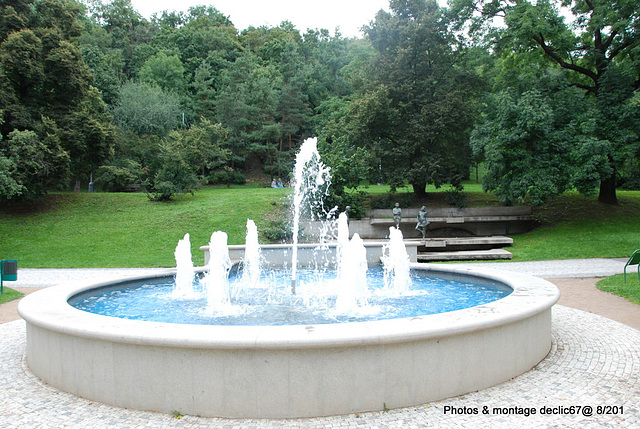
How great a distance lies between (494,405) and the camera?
4.52m

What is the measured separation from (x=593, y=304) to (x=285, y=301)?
6023mm

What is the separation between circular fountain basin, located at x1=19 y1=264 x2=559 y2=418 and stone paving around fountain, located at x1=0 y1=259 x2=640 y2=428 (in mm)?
113

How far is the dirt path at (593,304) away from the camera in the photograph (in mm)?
8244

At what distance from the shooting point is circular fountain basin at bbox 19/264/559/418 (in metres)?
4.29

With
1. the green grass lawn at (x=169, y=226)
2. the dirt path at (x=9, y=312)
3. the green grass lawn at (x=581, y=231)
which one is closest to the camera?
the dirt path at (x=9, y=312)

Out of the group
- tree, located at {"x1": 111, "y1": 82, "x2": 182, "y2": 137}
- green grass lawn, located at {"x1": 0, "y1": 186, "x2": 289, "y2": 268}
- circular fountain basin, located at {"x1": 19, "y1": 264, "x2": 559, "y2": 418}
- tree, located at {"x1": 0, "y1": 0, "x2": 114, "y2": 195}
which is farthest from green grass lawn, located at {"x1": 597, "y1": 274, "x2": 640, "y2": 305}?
tree, located at {"x1": 111, "y1": 82, "x2": 182, "y2": 137}

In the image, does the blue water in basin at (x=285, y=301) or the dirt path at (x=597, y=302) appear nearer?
the blue water in basin at (x=285, y=301)

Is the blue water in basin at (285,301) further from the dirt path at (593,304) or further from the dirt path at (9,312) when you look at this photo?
the dirt path at (593,304)

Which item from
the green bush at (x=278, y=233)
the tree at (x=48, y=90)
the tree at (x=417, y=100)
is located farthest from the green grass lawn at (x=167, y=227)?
the tree at (x=417, y=100)

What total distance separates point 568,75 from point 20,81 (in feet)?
93.8

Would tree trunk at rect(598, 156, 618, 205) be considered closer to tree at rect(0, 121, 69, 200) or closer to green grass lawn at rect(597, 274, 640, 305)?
green grass lawn at rect(597, 274, 640, 305)

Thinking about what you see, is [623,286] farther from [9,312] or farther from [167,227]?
[167,227]

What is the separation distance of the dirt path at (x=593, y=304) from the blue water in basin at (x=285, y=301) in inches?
71.4

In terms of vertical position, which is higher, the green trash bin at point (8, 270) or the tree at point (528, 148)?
the tree at point (528, 148)
